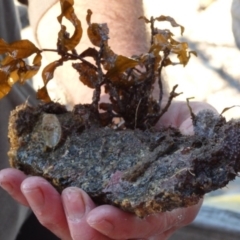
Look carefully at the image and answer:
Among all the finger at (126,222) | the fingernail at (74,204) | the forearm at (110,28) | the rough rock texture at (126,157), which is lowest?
the finger at (126,222)

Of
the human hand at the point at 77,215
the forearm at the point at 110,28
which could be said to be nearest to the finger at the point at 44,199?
the human hand at the point at 77,215

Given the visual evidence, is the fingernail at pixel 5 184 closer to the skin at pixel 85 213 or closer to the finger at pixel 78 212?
the skin at pixel 85 213

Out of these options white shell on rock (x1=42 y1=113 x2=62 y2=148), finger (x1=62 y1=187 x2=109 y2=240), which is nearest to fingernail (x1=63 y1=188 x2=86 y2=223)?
finger (x1=62 y1=187 x2=109 y2=240)

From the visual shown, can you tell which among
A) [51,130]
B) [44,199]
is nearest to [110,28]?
[51,130]

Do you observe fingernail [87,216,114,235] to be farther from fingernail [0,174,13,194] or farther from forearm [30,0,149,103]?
forearm [30,0,149,103]

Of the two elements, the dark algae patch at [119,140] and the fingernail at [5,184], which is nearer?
the dark algae patch at [119,140]

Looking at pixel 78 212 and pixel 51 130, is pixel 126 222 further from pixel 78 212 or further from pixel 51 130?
pixel 51 130
